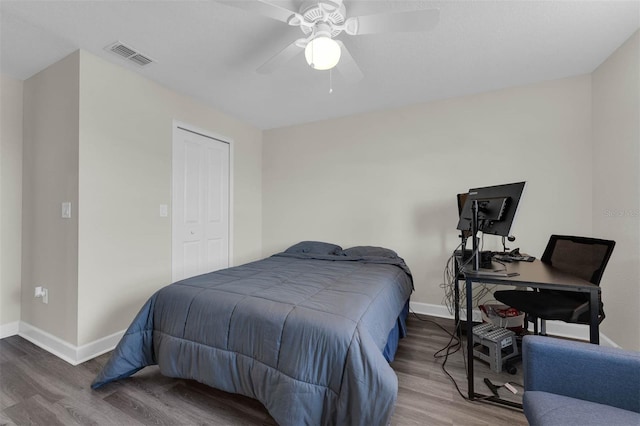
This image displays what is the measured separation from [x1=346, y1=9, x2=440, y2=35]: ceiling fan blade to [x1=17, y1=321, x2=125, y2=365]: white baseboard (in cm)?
293

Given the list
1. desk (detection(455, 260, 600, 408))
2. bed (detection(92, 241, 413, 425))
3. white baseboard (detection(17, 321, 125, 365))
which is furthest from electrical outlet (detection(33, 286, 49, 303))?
desk (detection(455, 260, 600, 408))

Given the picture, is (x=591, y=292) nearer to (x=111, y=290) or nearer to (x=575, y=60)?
(x=575, y=60)

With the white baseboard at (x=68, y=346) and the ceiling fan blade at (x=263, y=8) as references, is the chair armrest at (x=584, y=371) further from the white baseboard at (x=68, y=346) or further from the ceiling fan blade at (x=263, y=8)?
the white baseboard at (x=68, y=346)

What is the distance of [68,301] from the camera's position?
2.12m

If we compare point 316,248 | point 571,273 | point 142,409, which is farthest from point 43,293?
point 571,273

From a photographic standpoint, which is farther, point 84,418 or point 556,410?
point 84,418

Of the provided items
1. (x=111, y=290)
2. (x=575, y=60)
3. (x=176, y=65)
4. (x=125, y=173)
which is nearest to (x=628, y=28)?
(x=575, y=60)

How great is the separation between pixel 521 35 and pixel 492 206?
125 centimetres

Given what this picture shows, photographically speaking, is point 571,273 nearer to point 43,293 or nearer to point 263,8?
point 263,8

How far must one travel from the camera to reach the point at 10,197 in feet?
7.99

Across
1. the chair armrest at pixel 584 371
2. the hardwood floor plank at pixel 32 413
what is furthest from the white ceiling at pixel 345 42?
the hardwood floor plank at pixel 32 413

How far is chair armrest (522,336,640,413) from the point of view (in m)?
0.98

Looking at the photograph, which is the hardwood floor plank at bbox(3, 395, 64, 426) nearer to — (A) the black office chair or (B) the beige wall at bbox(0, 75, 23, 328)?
(B) the beige wall at bbox(0, 75, 23, 328)

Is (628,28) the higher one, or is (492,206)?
(628,28)
